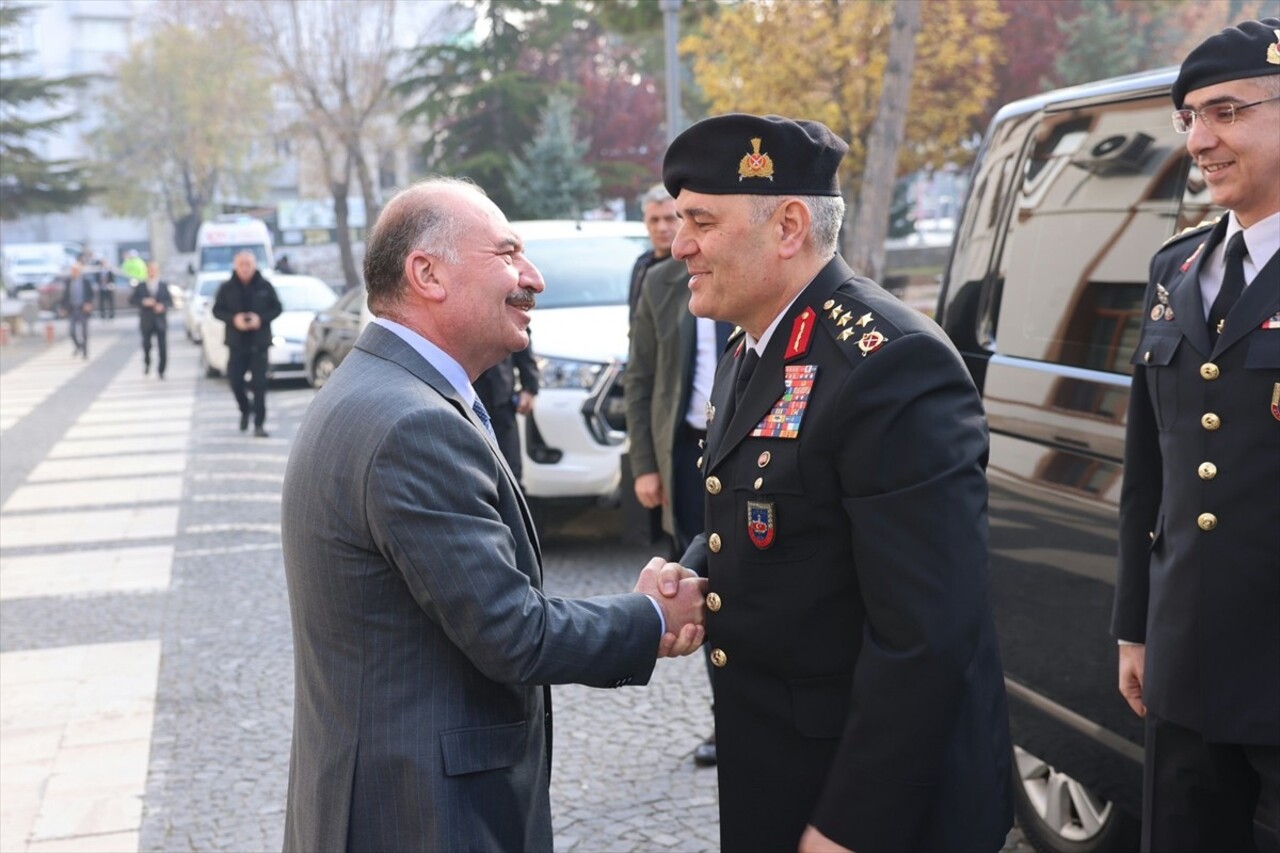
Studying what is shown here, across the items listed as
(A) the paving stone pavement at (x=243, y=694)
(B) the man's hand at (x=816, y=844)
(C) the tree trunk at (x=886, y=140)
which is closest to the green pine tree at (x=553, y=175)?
(C) the tree trunk at (x=886, y=140)

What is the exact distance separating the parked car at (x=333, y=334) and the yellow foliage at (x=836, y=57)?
9996 millimetres

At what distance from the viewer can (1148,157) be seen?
3.67 meters

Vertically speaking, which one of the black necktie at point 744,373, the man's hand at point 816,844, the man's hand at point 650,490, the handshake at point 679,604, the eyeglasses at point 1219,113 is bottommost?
the man's hand at point 650,490

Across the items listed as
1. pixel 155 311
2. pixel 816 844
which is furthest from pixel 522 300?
pixel 155 311

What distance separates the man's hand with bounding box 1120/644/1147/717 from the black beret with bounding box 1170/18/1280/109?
1142 mm

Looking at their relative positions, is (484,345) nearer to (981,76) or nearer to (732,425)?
(732,425)

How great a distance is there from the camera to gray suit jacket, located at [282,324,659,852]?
87.8 inches

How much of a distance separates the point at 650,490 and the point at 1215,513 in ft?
9.54

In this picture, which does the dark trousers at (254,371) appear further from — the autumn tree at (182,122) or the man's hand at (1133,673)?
the autumn tree at (182,122)

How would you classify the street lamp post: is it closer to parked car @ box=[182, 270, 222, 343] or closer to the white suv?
the white suv

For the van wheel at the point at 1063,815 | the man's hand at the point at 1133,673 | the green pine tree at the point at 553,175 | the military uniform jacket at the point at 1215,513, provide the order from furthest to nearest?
the green pine tree at the point at 553,175, the van wheel at the point at 1063,815, the man's hand at the point at 1133,673, the military uniform jacket at the point at 1215,513

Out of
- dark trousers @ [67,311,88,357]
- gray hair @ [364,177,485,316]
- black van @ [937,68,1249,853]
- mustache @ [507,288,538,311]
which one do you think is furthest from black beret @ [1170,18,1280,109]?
dark trousers @ [67,311,88,357]

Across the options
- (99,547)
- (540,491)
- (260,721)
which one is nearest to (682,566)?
(260,721)

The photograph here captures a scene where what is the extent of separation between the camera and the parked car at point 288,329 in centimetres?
2033
